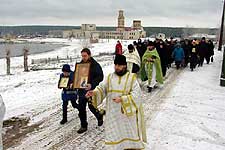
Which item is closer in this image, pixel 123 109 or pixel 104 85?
pixel 123 109

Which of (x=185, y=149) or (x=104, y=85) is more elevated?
(x=104, y=85)

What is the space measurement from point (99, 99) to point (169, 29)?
159962 mm

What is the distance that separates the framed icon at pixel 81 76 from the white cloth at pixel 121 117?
4.66 ft

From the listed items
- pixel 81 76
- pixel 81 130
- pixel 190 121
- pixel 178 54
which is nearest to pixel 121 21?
pixel 178 54

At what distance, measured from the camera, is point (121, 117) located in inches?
200

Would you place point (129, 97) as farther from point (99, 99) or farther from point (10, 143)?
point (10, 143)

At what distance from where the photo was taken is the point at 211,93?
11859 millimetres

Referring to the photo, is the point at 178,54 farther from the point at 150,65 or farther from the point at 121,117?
the point at 121,117

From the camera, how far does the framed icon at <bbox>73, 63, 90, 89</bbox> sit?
660cm

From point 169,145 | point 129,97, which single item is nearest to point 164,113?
point 169,145

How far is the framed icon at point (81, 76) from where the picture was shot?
260 inches

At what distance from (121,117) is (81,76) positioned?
184cm

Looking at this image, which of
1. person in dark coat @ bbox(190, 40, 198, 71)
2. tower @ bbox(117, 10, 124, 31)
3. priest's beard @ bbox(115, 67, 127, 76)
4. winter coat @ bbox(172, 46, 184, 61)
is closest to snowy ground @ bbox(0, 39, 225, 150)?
priest's beard @ bbox(115, 67, 127, 76)

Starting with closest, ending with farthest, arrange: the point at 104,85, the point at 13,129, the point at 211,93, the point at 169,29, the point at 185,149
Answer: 1. the point at 104,85
2. the point at 185,149
3. the point at 13,129
4. the point at 211,93
5. the point at 169,29
